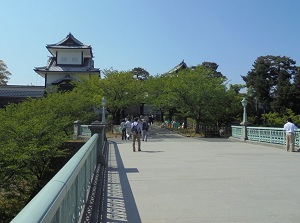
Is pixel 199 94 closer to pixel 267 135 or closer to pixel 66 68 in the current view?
pixel 267 135

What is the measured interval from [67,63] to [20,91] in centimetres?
957

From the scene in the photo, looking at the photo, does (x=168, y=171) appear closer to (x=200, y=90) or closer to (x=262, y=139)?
(x=262, y=139)

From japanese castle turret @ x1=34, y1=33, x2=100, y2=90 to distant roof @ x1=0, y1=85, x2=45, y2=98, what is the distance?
153 inches

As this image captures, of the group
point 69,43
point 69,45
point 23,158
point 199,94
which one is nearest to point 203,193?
point 23,158

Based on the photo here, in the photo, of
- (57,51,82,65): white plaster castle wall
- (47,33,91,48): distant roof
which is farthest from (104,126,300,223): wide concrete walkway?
(47,33,91,48): distant roof

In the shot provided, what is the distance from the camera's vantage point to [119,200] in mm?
6969

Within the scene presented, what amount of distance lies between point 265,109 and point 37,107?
37.2 m

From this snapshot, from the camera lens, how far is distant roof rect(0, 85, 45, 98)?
3897cm

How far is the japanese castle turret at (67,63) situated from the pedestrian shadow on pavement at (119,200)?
35.5m

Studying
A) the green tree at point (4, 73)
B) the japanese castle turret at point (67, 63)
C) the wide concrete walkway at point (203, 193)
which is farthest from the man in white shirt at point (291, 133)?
the green tree at point (4, 73)

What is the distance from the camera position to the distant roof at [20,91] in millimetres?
38969

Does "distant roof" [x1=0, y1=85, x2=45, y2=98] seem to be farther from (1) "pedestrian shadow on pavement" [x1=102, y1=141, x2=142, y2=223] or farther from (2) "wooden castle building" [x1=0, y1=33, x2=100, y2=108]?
(1) "pedestrian shadow on pavement" [x1=102, y1=141, x2=142, y2=223]

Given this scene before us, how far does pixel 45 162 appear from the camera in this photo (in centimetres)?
1593

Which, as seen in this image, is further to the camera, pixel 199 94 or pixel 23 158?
pixel 199 94
